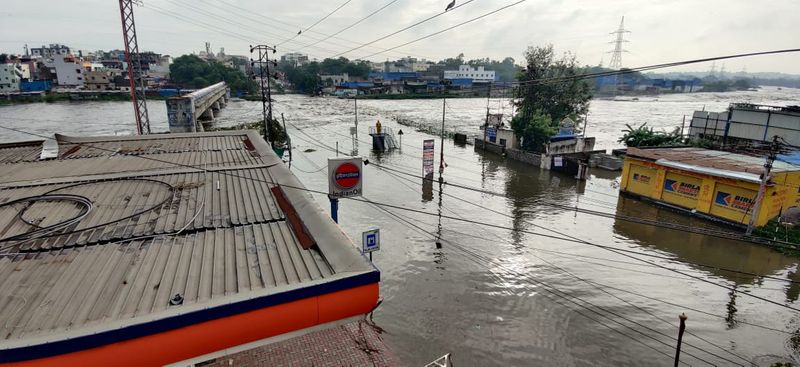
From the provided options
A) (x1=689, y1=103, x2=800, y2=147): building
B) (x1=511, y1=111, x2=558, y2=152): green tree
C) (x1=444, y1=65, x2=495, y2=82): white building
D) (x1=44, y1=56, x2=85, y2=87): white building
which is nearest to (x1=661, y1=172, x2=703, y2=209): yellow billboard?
(x1=689, y1=103, x2=800, y2=147): building

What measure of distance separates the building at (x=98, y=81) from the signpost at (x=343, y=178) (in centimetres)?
13618

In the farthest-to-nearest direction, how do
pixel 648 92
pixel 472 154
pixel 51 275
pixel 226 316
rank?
pixel 648 92
pixel 472 154
pixel 51 275
pixel 226 316

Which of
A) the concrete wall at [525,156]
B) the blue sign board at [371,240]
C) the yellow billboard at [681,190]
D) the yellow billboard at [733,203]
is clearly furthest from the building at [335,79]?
the blue sign board at [371,240]

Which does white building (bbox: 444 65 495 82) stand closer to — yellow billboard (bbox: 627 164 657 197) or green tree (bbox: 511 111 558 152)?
green tree (bbox: 511 111 558 152)

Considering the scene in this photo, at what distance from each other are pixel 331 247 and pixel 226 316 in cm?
245

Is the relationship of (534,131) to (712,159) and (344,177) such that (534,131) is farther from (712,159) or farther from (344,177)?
(344,177)

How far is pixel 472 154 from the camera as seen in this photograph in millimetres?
44250

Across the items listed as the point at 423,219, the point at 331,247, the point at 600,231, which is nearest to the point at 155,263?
the point at 331,247

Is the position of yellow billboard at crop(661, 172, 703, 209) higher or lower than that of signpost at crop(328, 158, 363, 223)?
lower

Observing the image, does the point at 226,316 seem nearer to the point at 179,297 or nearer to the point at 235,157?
the point at 179,297

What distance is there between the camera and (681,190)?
2438cm

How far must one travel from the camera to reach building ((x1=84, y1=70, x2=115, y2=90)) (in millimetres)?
113625

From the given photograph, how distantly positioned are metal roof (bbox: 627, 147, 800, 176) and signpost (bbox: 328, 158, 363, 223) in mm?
21702

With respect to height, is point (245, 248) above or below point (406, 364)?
above
